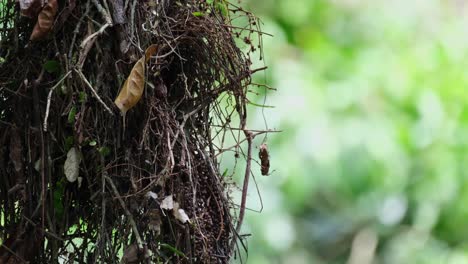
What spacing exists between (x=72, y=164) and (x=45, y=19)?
21cm

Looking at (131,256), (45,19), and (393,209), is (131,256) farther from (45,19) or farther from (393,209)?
(393,209)

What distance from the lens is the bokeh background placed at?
271 centimetres

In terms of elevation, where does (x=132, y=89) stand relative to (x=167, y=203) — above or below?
A: above

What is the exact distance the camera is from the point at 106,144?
1175mm

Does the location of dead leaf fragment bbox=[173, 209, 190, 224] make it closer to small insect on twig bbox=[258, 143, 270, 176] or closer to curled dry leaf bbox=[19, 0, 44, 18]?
small insect on twig bbox=[258, 143, 270, 176]

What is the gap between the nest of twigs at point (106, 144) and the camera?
3.81ft

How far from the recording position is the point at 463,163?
296 centimetres

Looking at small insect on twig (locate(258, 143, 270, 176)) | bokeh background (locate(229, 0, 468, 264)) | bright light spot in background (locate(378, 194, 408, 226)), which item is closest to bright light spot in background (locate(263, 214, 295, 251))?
bokeh background (locate(229, 0, 468, 264))

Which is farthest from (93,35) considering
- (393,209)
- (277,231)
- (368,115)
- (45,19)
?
(393,209)

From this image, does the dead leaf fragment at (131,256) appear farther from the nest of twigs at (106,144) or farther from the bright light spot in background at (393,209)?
the bright light spot in background at (393,209)

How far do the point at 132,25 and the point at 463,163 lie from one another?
6.76 feet

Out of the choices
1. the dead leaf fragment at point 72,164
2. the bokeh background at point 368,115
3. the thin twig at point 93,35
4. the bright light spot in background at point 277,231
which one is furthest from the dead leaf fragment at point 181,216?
the bright light spot in background at point 277,231

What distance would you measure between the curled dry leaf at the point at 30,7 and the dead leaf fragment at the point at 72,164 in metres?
0.21

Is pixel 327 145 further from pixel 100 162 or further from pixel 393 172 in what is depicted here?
pixel 100 162
